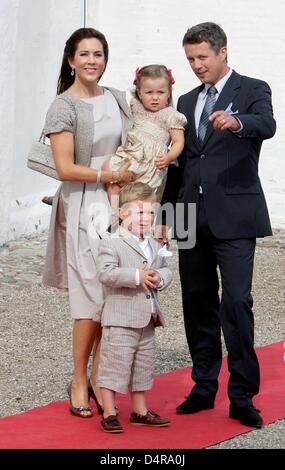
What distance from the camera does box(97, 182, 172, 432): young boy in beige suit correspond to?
5695 mm

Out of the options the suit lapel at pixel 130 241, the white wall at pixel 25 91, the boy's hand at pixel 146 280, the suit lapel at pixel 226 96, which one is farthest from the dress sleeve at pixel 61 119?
the white wall at pixel 25 91

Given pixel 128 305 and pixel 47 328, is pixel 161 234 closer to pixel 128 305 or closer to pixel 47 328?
pixel 128 305

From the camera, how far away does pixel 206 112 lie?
236 inches

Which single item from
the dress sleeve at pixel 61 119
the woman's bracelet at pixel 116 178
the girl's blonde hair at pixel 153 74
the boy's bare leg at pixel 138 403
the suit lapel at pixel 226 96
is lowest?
the boy's bare leg at pixel 138 403

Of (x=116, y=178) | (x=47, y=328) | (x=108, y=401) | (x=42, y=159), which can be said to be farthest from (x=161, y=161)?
(x=47, y=328)

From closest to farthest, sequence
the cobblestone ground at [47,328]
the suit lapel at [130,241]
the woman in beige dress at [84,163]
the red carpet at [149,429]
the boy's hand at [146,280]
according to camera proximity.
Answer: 1. the red carpet at [149,429]
2. the boy's hand at [146,280]
3. the suit lapel at [130,241]
4. the woman in beige dress at [84,163]
5. the cobblestone ground at [47,328]

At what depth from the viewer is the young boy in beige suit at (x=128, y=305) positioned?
224 inches

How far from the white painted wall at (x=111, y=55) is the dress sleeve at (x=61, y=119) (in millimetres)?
4918

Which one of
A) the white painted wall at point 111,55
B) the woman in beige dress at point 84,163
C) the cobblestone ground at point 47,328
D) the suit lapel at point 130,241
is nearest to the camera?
the suit lapel at point 130,241

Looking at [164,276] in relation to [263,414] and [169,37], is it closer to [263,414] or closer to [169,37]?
[263,414]

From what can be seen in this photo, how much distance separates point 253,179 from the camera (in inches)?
235

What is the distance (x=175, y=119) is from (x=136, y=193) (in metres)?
0.44

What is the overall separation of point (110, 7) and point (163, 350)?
19.0ft

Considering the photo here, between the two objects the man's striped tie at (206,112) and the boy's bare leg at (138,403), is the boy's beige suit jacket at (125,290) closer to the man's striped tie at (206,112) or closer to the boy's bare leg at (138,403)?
the boy's bare leg at (138,403)
